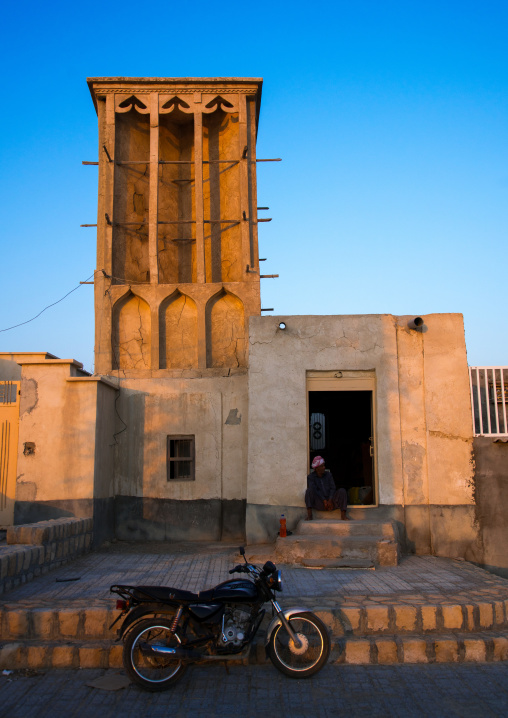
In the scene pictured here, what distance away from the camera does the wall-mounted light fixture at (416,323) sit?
10855mm

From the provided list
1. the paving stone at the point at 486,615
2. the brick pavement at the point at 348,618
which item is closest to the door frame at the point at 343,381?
the brick pavement at the point at 348,618

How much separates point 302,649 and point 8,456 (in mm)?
8672

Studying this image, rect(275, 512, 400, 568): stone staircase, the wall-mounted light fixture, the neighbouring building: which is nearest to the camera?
rect(275, 512, 400, 568): stone staircase

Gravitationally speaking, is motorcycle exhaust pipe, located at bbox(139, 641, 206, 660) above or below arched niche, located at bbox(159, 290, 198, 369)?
below

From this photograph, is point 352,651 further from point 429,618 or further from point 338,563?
point 338,563

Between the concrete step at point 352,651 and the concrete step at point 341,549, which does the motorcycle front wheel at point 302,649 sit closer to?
the concrete step at point 352,651

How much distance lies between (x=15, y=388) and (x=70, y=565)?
192 inches

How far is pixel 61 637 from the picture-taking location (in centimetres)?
626

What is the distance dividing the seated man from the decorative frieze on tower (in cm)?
464

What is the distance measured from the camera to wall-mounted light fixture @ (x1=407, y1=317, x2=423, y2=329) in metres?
10.9

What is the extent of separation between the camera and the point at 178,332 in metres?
14.7

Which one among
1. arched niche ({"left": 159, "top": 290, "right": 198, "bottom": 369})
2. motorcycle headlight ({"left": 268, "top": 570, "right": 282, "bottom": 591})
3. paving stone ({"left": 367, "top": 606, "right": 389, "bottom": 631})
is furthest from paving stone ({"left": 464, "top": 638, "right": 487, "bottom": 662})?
arched niche ({"left": 159, "top": 290, "right": 198, "bottom": 369})

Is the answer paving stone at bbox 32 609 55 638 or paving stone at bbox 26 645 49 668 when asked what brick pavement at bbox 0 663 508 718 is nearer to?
paving stone at bbox 26 645 49 668

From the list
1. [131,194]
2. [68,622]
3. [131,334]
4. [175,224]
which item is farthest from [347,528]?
[131,194]
